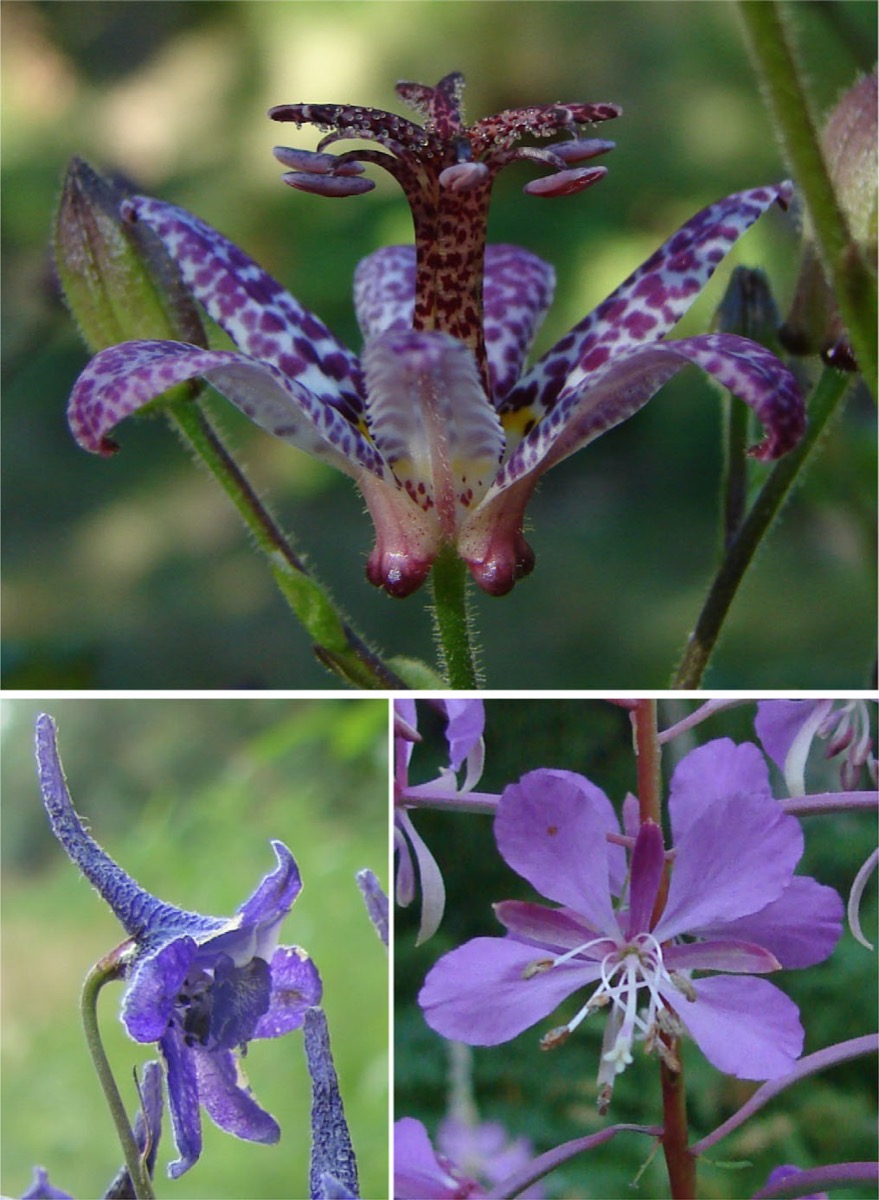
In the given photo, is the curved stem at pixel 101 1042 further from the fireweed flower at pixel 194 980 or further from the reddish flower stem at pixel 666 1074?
the reddish flower stem at pixel 666 1074

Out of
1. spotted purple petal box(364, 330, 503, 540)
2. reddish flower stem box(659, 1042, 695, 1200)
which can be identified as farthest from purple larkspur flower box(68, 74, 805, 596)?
reddish flower stem box(659, 1042, 695, 1200)

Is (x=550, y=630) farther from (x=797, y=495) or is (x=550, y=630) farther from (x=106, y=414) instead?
(x=106, y=414)

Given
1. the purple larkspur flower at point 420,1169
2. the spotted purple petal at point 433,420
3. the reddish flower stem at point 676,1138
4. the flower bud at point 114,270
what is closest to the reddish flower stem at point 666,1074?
the reddish flower stem at point 676,1138

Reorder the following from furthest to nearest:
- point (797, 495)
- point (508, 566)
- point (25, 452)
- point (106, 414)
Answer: point (797, 495) < point (25, 452) < point (508, 566) < point (106, 414)

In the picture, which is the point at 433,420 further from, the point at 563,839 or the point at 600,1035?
the point at 600,1035

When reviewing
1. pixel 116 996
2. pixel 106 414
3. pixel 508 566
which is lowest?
pixel 116 996

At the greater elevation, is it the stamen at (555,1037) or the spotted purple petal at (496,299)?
the spotted purple petal at (496,299)

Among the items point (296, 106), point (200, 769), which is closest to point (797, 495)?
point (200, 769)

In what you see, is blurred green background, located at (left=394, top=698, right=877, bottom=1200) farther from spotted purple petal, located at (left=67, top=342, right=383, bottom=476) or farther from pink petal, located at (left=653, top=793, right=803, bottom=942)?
spotted purple petal, located at (left=67, top=342, right=383, bottom=476)
